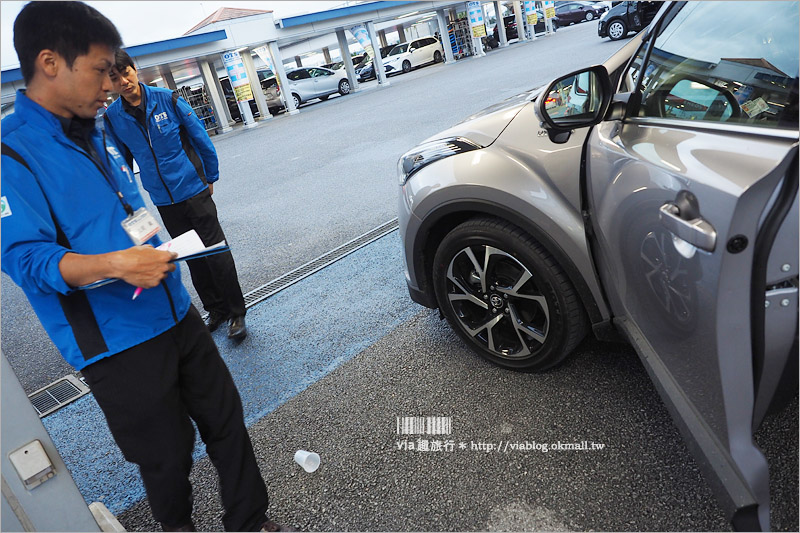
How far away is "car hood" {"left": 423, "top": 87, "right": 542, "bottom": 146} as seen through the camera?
2.53 metres

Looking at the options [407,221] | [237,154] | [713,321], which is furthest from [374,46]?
[713,321]

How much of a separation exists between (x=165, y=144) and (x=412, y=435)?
2.26m

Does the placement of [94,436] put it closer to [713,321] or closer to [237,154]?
[713,321]

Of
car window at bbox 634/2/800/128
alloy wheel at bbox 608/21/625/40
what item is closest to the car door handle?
car window at bbox 634/2/800/128

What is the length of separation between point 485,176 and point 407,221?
21.9 inches

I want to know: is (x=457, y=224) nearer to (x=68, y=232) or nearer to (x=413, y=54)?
(x=68, y=232)

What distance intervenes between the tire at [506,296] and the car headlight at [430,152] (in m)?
0.36

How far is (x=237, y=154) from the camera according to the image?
12828mm

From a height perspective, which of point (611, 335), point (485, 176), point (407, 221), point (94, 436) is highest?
Answer: point (485, 176)

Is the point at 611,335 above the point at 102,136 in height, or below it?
below

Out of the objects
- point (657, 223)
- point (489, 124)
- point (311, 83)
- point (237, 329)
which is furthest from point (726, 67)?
point (311, 83)

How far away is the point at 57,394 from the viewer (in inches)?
141

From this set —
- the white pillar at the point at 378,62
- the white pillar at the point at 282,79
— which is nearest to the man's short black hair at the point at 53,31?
the white pillar at the point at 282,79

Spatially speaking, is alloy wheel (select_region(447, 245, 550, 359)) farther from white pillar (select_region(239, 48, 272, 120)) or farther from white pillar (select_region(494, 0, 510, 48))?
white pillar (select_region(494, 0, 510, 48))
